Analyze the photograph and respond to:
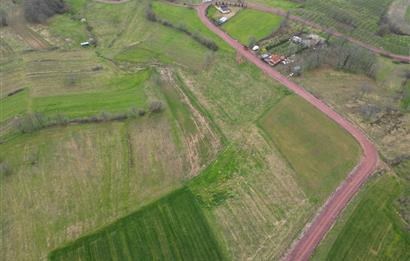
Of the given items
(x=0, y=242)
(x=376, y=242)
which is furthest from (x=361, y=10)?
(x=0, y=242)

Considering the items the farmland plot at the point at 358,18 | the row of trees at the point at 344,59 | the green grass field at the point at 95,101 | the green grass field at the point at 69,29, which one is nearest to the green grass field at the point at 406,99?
the row of trees at the point at 344,59

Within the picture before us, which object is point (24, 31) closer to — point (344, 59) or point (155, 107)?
point (155, 107)

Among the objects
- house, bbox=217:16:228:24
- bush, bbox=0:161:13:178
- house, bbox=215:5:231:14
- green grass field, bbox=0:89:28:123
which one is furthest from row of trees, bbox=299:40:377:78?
bush, bbox=0:161:13:178

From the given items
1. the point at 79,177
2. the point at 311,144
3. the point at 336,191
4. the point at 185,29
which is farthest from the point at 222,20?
the point at 79,177

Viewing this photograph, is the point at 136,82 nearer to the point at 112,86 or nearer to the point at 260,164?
the point at 112,86

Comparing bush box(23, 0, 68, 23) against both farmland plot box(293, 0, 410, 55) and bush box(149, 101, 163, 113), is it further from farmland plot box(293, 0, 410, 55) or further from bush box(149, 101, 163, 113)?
farmland plot box(293, 0, 410, 55)

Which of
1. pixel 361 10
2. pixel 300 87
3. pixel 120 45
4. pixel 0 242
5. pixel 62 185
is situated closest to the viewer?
pixel 0 242

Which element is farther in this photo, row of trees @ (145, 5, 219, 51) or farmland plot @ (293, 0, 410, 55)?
farmland plot @ (293, 0, 410, 55)

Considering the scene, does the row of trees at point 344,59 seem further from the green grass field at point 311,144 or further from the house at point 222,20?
the house at point 222,20
